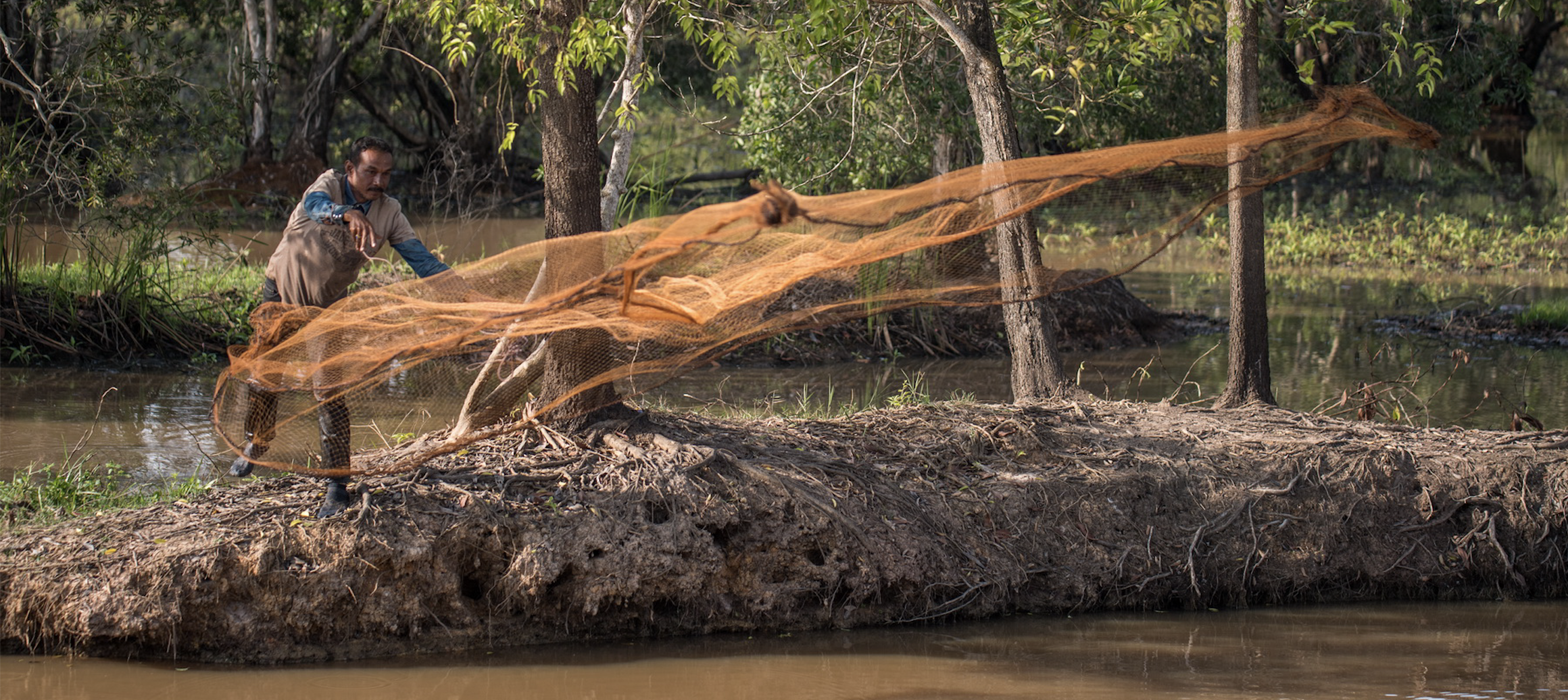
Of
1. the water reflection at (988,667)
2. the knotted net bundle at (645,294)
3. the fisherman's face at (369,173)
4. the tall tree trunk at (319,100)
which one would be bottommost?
the water reflection at (988,667)

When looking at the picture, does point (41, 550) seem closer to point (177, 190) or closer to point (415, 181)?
point (177, 190)

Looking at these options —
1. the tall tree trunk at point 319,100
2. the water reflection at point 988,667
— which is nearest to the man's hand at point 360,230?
the water reflection at point 988,667

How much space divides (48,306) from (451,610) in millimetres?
6486

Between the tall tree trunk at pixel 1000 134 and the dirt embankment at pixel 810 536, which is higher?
the tall tree trunk at pixel 1000 134

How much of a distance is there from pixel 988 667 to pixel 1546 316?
9566 millimetres

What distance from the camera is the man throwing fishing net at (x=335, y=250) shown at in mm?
4555

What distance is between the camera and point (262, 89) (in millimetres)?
18922

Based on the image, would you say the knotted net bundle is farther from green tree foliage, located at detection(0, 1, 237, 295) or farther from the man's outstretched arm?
green tree foliage, located at detection(0, 1, 237, 295)

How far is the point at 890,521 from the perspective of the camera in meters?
5.18

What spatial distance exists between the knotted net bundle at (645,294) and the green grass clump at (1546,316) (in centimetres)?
766

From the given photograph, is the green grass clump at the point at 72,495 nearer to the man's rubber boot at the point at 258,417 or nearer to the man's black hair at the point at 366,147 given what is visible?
the man's rubber boot at the point at 258,417

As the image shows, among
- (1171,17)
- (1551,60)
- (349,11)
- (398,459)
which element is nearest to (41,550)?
(398,459)

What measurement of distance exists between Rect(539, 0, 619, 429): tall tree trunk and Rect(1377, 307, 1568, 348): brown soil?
938 cm

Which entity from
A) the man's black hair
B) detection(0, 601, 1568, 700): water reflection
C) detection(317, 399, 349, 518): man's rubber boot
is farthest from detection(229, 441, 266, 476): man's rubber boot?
the man's black hair
